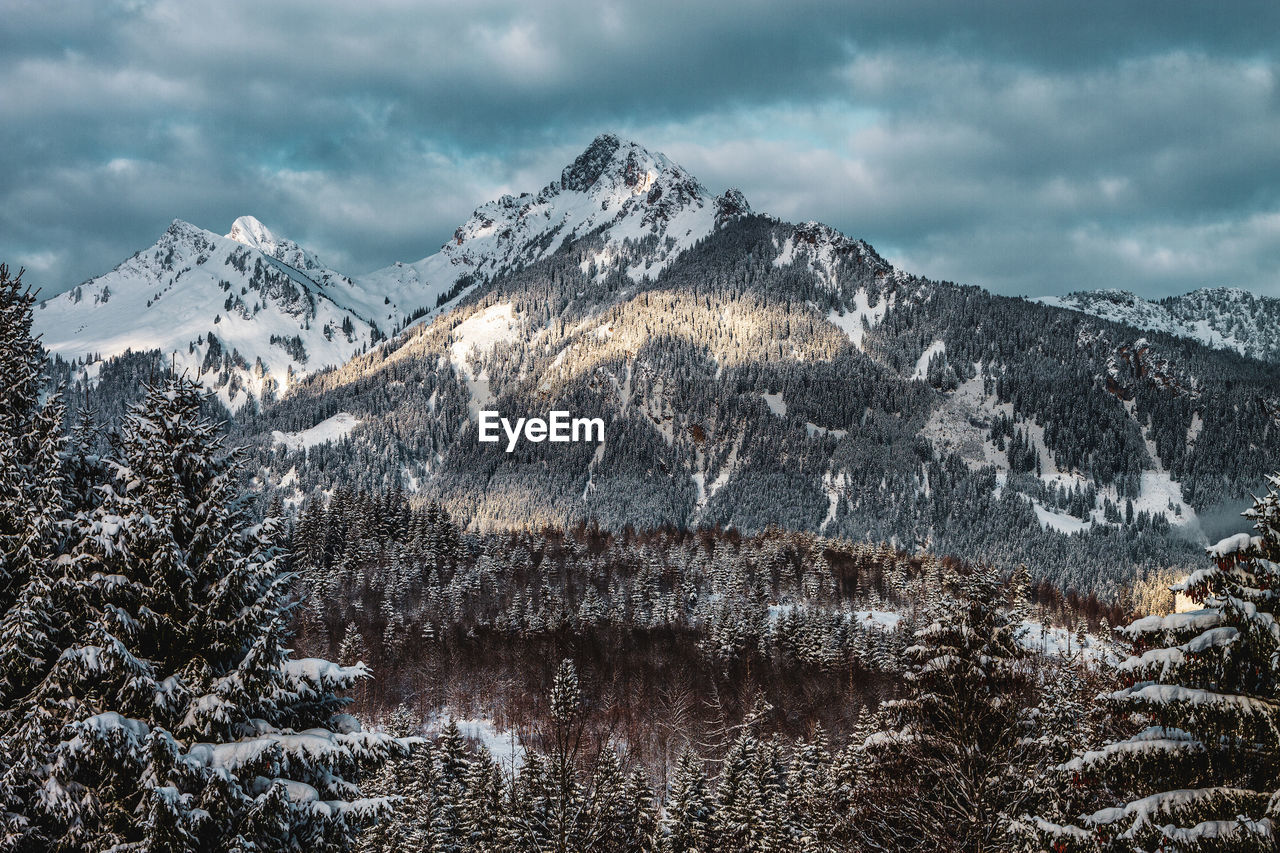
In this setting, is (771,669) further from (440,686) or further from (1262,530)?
(1262,530)

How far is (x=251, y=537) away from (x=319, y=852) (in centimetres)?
503

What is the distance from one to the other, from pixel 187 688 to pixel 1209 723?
1408 cm

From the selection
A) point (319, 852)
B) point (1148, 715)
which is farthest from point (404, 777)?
point (1148, 715)

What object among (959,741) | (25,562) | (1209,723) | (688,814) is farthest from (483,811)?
(1209,723)

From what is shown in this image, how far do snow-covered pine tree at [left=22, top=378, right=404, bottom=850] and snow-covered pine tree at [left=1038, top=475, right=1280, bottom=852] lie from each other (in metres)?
10.7

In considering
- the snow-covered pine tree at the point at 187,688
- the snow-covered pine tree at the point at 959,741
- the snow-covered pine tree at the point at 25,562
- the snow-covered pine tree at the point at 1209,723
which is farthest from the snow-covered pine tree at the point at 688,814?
the snow-covered pine tree at the point at 25,562

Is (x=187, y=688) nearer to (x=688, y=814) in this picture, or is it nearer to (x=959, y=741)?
(x=959, y=741)

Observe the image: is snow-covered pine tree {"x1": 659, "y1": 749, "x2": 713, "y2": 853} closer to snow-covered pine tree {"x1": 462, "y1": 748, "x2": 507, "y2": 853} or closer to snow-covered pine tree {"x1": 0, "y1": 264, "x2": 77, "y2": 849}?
snow-covered pine tree {"x1": 462, "y1": 748, "x2": 507, "y2": 853}

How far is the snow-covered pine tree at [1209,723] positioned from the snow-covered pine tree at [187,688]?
1073cm

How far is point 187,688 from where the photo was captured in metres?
12.6

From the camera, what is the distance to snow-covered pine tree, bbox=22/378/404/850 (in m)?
11.9

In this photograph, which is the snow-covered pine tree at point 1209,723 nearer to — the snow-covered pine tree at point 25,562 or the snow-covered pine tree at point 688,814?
the snow-covered pine tree at point 25,562

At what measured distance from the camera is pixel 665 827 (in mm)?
45188

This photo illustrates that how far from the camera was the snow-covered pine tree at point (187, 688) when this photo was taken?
467 inches
